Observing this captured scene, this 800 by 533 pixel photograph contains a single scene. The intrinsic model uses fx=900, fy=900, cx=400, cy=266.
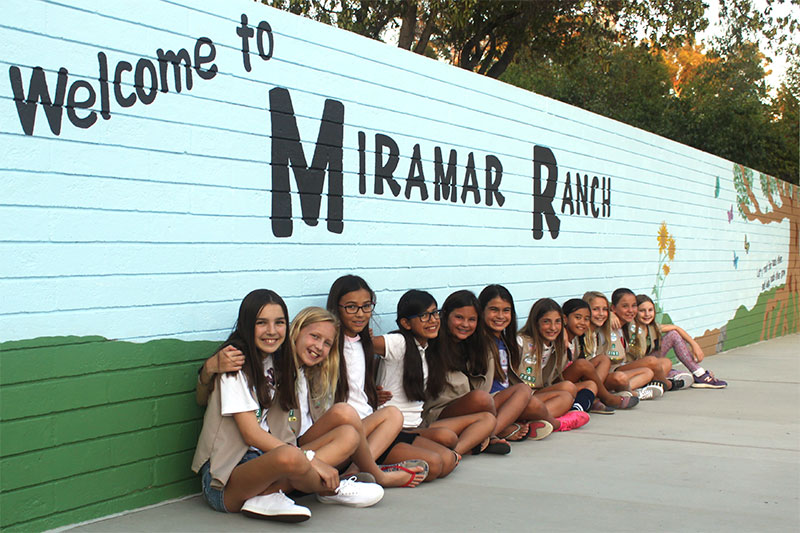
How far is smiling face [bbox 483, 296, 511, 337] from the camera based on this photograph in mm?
6473

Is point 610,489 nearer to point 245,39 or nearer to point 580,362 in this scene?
point 580,362

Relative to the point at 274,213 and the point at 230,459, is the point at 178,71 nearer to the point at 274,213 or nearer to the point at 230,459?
the point at 274,213

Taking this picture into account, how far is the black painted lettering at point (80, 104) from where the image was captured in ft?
13.3

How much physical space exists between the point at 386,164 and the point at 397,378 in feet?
4.85

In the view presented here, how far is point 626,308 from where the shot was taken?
28.7 feet

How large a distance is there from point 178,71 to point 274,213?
100 centimetres

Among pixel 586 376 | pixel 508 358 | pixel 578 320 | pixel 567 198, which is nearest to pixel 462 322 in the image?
pixel 508 358

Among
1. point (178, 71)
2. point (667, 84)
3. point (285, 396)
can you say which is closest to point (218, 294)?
point (285, 396)

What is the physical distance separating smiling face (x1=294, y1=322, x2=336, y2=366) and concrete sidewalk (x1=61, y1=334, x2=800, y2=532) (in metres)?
0.74

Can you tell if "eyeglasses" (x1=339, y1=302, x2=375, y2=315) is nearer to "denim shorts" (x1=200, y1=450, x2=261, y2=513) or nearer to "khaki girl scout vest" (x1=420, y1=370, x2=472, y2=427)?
"khaki girl scout vest" (x1=420, y1=370, x2=472, y2=427)

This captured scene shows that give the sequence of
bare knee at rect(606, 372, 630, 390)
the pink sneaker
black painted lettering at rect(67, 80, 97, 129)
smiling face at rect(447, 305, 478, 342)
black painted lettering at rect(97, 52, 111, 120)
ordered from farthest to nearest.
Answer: bare knee at rect(606, 372, 630, 390), the pink sneaker, smiling face at rect(447, 305, 478, 342), black painted lettering at rect(97, 52, 111, 120), black painted lettering at rect(67, 80, 97, 129)

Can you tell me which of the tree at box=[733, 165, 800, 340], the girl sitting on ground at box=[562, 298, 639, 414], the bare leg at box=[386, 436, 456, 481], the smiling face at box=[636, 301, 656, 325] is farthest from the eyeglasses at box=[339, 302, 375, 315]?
the tree at box=[733, 165, 800, 340]

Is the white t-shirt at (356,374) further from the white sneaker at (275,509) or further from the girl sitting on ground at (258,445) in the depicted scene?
the white sneaker at (275,509)

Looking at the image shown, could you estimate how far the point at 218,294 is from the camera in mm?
4797
